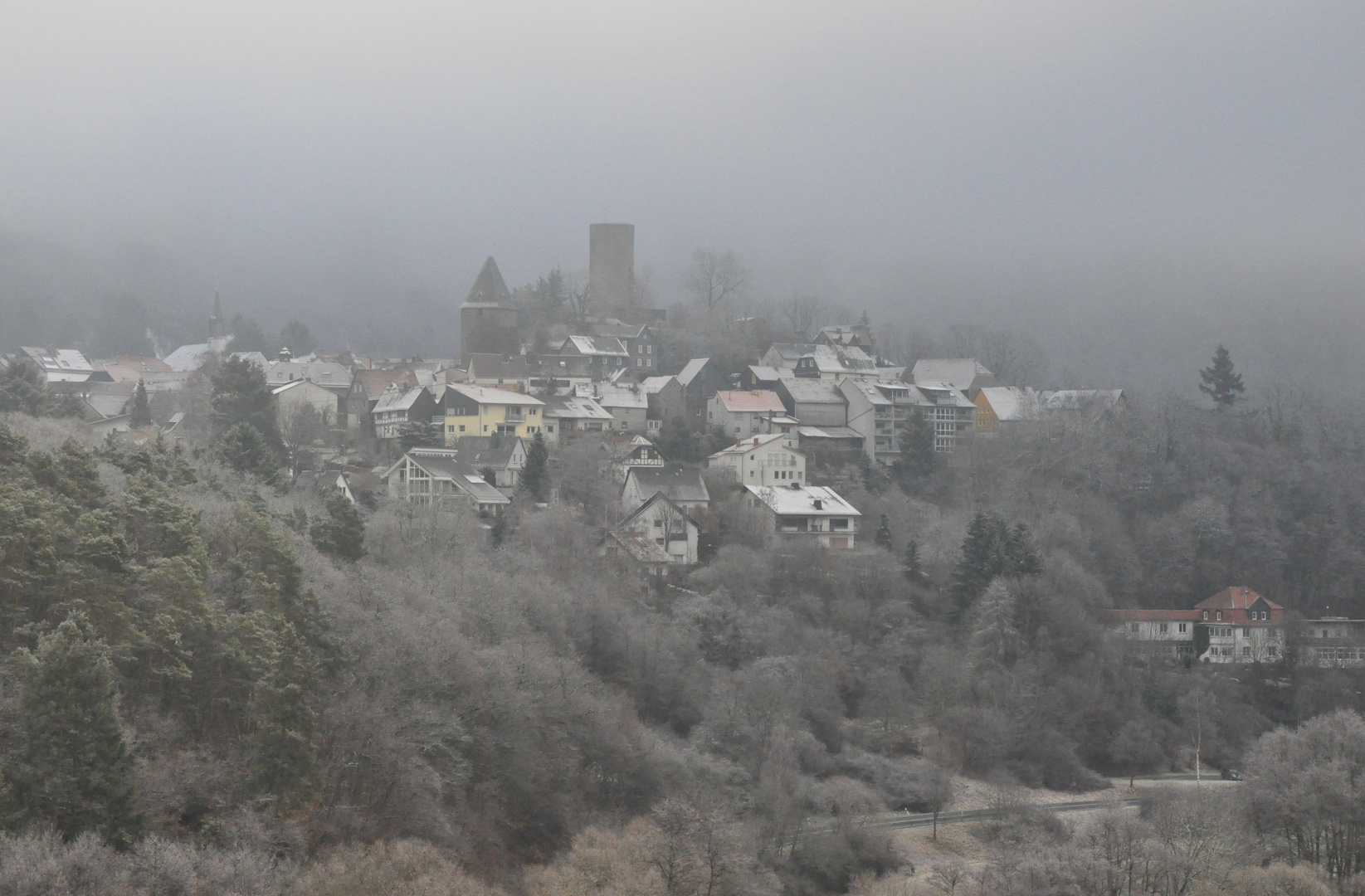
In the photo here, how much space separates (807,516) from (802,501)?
3.28ft

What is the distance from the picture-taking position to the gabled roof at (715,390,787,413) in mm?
65312

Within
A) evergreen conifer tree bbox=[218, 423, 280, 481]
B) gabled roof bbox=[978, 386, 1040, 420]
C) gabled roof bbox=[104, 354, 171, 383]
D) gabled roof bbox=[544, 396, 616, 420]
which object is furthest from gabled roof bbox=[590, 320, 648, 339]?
evergreen conifer tree bbox=[218, 423, 280, 481]

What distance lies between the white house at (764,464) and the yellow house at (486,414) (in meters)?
8.35

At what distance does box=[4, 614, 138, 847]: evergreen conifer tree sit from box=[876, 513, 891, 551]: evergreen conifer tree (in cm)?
3756

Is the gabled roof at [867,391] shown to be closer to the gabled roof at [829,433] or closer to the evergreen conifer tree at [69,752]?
the gabled roof at [829,433]

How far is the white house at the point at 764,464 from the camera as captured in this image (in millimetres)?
58375

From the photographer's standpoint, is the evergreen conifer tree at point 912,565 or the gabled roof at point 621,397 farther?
the gabled roof at point 621,397

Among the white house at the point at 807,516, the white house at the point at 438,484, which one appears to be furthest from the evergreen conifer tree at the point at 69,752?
the white house at the point at 807,516

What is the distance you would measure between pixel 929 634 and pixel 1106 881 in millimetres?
21168

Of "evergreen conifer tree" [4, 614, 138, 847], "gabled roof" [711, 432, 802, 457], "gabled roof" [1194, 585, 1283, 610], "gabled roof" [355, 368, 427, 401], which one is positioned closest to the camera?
"evergreen conifer tree" [4, 614, 138, 847]

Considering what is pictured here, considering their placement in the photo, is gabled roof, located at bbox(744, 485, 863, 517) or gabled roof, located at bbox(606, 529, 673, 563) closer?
gabled roof, located at bbox(606, 529, 673, 563)

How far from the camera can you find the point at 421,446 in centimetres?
5781

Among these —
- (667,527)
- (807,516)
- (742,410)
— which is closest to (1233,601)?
(807,516)

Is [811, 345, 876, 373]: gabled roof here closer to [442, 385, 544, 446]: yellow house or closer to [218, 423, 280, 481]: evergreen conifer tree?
[442, 385, 544, 446]: yellow house
